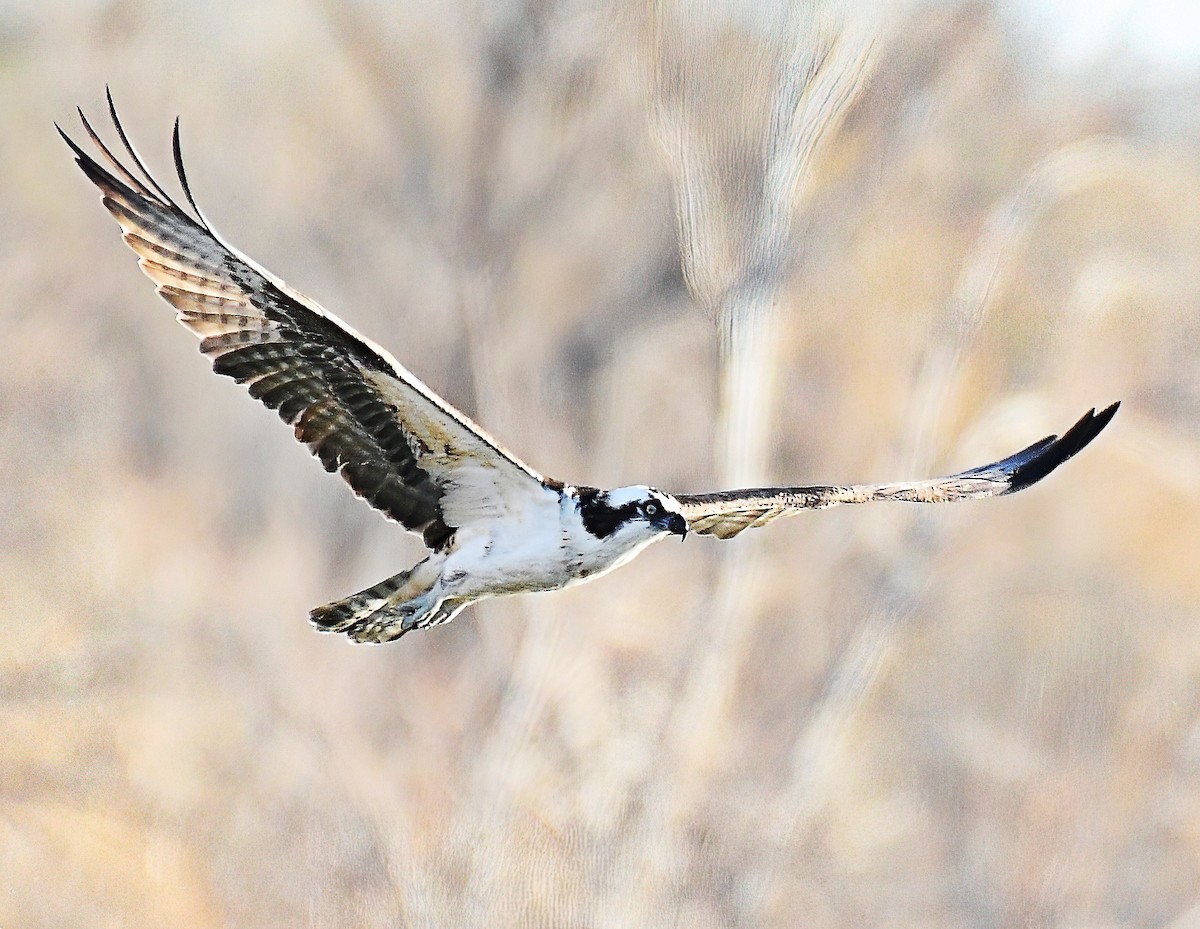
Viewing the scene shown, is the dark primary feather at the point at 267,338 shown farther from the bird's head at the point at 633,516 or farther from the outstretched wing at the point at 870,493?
the outstretched wing at the point at 870,493

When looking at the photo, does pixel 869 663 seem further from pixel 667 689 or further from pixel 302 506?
pixel 302 506

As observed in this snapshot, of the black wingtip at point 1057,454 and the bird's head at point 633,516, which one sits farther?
the black wingtip at point 1057,454

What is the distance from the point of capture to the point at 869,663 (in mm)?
5660

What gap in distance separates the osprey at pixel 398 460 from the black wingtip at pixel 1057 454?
43 centimetres

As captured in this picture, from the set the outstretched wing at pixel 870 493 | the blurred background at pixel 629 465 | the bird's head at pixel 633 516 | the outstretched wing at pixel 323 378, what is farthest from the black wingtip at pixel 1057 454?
the blurred background at pixel 629 465

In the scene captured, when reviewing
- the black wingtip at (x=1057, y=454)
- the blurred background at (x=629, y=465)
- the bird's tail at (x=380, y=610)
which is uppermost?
the blurred background at (x=629, y=465)

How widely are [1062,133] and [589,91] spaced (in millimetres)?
2215

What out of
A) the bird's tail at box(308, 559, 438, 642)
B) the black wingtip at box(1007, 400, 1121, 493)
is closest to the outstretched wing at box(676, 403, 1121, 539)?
the black wingtip at box(1007, 400, 1121, 493)

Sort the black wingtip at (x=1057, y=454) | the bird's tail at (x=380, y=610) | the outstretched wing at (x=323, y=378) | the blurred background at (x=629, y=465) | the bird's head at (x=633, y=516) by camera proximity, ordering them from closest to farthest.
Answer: the outstretched wing at (x=323, y=378) < the bird's head at (x=633, y=516) < the bird's tail at (x=380, y=610) < the black wingtip at (x=1057, y=454) < the blurred background at (x=629, y=465)

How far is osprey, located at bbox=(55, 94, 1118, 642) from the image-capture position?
2.00 metres

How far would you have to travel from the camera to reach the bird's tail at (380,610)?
232 centimetres

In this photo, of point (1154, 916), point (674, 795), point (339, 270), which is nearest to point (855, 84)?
point (339, 270)

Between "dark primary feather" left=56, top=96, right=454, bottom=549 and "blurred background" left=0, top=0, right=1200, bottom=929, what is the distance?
→ 9.53ft

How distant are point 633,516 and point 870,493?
611 millimetres
